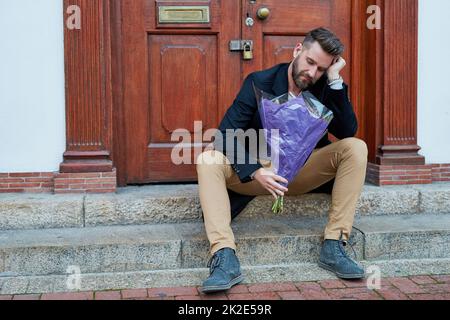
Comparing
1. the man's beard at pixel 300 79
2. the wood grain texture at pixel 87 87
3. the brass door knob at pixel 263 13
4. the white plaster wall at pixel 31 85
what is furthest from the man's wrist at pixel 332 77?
the white plaster wall at pixel 31 85

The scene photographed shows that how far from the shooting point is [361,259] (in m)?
4.16

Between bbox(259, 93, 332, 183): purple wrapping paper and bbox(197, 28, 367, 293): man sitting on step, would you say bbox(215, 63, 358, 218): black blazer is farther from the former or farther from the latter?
bbox(259, 93, 332, 183): purple wrapping paper

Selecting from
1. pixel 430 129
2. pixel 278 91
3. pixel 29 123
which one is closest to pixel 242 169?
pixel 278 91

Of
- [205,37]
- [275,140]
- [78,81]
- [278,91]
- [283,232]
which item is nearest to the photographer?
[275,140]

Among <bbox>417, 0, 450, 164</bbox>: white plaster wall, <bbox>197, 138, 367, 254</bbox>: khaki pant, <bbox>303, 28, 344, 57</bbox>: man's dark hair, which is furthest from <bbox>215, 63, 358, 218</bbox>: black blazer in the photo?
<bbox>417, 0, 450, 164</bbox>: white plaster wall

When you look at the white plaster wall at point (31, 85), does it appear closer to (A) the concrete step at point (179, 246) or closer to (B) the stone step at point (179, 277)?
(A) the concrete step at point (179, 246)

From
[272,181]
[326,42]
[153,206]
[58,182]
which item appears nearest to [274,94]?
[326,42]

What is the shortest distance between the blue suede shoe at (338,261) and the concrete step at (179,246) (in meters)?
0.17

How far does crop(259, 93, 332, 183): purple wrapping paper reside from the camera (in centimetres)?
349

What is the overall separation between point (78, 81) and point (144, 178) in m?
0.92

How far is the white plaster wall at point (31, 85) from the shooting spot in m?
4.48

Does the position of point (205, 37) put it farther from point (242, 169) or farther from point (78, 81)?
point (242, 169)

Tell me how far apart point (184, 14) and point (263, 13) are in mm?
613

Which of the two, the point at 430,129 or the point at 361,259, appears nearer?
the point at 361,259
